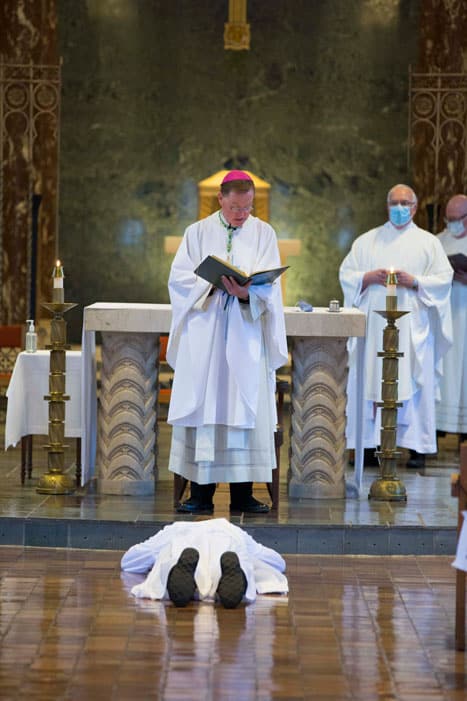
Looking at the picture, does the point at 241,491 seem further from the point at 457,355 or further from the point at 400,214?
the point at 457,355

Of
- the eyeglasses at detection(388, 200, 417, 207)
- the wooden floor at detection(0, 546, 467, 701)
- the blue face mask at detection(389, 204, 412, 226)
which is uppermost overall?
the eyeglasses at detection(388, 200, 417, 207)

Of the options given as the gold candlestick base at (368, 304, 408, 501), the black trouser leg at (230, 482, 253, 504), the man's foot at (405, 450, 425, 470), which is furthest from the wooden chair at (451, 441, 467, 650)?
the man's foot at (405, 450, 425, 470)

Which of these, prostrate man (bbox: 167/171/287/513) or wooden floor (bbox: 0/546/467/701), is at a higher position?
prostrate man (bbox: 167/171/287/513)

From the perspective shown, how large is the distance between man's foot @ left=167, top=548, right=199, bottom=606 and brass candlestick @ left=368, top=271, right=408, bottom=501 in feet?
7.15

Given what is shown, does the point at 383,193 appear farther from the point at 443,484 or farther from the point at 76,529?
the point at 76,529

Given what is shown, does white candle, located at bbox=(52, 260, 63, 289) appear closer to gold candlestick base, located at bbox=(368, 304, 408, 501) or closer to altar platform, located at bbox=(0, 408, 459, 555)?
altar platform, located at bbox=(0, 408, 459, 555)

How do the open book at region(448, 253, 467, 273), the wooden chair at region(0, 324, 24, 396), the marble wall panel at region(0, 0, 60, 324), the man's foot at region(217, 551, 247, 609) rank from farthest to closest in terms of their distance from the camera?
the marble wall panel at region(0, 0, 60, 324) → the wooden chair at region(0, 324, 24, 396) → the open book at region(448, 253, 467, 273) → the man's foot at region(217, 551, 247, 609)

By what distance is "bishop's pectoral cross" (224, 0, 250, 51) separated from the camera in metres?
14.8

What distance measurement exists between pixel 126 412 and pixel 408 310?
2242 millimetres

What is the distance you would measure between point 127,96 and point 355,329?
7.80 metres

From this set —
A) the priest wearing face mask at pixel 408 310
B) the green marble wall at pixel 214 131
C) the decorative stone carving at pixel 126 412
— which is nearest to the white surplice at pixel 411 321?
the priest wearing face mask at pixel 408 310

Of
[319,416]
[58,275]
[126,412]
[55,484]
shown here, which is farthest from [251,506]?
[58,275]

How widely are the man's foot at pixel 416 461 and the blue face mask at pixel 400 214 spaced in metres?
1.58

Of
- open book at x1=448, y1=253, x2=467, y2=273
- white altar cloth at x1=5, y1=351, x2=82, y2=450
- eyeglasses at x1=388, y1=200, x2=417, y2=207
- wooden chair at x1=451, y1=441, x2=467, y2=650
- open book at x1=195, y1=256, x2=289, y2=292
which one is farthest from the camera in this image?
open book at x1=448, y1=253, x2=467, y2=273
